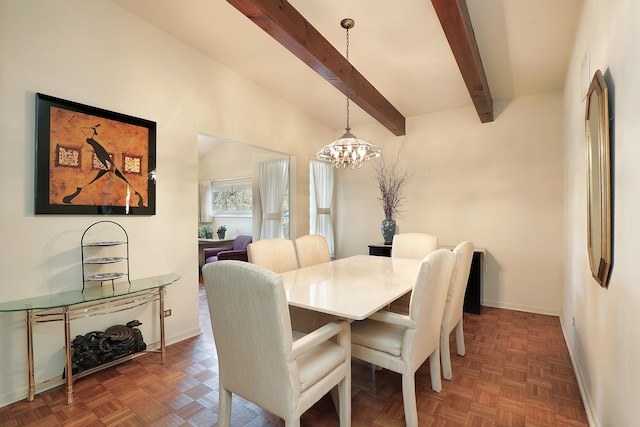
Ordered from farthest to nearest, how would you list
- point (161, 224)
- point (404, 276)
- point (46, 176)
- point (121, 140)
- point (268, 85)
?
point (268, 85), point (161, 224), point (121, 140), point (404, 276), point (46, 176)

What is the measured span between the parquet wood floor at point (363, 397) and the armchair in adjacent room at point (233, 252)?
92.1 inches

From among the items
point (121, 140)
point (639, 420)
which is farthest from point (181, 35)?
point (639, 420)

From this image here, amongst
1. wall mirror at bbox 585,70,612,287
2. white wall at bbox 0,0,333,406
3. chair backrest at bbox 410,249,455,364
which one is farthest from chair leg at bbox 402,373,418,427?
white wall at bbox 0,0,333,406

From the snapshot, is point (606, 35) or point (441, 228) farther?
point (441, 228)

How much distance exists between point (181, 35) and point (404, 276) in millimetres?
2776

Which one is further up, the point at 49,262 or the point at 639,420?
the point at 49,262

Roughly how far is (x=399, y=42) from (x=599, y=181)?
74.7 inches

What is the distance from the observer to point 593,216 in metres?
1.66

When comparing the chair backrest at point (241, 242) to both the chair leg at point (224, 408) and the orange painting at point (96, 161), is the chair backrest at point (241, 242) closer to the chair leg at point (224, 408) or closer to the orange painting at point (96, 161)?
the orange painting at point (96, 161)

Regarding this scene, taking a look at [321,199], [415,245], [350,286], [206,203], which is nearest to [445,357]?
[350,286]

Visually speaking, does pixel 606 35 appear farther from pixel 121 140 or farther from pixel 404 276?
pixel 121 140

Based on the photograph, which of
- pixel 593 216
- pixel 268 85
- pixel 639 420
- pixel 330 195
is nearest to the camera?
pixel 639 420

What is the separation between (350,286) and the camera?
198 cm

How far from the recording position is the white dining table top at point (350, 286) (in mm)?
1563
